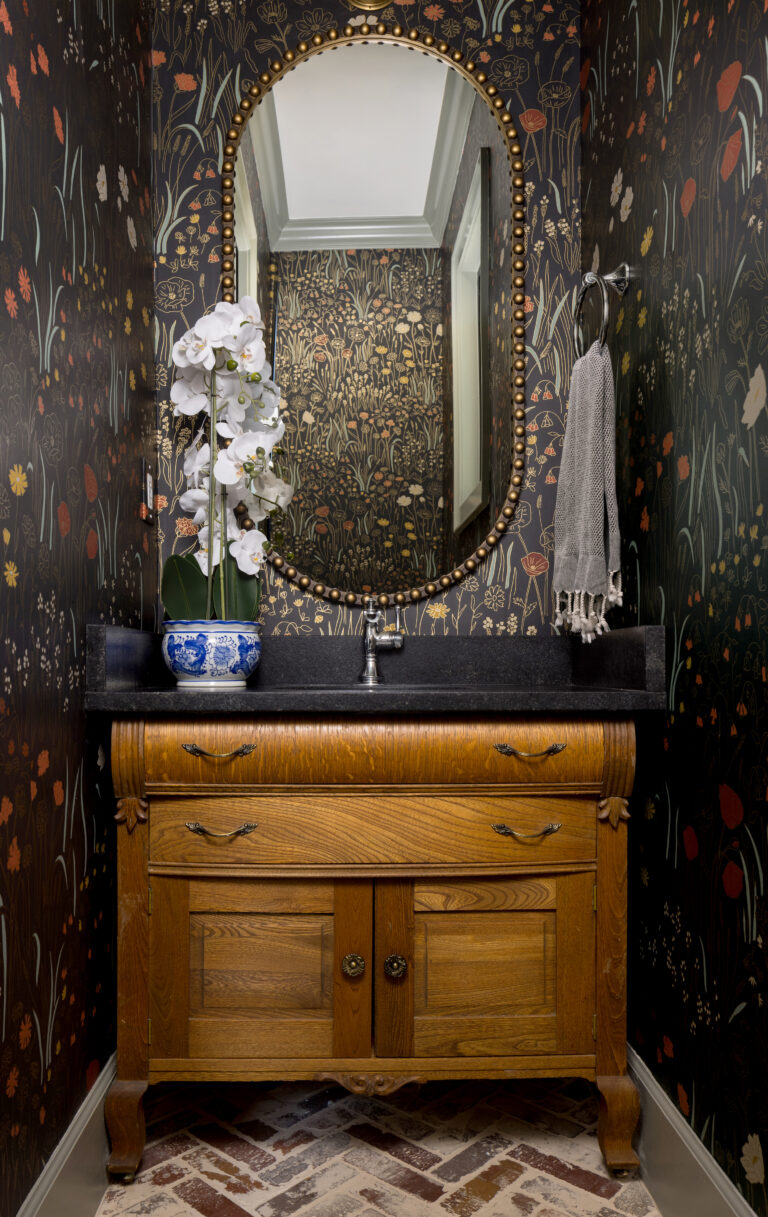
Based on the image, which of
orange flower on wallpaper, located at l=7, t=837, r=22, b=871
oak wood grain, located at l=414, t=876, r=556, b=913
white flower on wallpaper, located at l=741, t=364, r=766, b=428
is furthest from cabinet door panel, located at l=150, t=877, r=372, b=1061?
white flower on wallpaper, located at l=741, t=364, r=766, b=428

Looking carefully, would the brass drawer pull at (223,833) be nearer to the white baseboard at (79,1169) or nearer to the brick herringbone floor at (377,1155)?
the white baseboard at (79,1169)

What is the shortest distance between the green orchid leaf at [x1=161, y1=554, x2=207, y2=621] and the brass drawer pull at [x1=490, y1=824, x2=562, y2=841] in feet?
2.59

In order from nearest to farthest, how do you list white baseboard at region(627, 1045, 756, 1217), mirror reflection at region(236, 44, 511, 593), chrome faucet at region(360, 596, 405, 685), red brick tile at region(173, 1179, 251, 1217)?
white baseboard at region(627, 1045, 756, 1217) → red brick tile at region(173, 1179, 251, 1217) → chrome faucet at region(360, 596, 405, 685) → mirror reflection at region(236, 44, 511, 593)

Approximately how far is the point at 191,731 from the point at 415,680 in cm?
69

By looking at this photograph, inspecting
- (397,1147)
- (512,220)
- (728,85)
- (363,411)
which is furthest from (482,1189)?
(512,220)

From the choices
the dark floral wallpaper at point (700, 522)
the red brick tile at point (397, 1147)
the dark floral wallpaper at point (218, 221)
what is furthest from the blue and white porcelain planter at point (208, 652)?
the red brick tile at point (397, 1147)

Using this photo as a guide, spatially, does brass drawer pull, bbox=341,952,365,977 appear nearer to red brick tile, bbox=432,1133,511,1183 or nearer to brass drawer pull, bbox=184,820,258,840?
brass drawer pull, bbox=184,820,258,840

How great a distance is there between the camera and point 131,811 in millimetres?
1492

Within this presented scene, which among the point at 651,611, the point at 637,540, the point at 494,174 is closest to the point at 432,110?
the point at 494,174

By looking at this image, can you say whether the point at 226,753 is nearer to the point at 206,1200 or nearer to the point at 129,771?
the point at 129,771

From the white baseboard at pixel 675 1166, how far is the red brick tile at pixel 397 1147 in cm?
40

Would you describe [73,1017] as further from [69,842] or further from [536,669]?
[536,669]

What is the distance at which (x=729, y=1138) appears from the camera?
127cm

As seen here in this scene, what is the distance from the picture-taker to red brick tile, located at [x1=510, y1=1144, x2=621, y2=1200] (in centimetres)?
151
